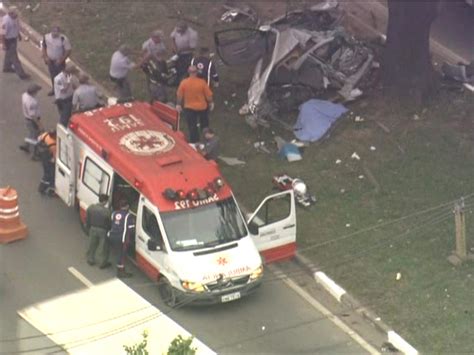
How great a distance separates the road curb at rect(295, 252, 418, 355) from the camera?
16.8 m

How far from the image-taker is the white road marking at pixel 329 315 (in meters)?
17.0

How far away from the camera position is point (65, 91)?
21.8 meters

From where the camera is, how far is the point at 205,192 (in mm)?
17766

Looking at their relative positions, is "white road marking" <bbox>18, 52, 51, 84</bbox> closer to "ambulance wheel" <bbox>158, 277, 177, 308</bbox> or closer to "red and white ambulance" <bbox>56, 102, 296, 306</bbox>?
"red and white ambulance" <bbox>56, 102, 296, 306</bbox>

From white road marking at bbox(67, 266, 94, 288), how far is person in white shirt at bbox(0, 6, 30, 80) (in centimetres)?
754

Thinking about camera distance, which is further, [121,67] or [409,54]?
[409,54]

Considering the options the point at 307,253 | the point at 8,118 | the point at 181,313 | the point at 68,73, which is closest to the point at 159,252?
the point at 181,313

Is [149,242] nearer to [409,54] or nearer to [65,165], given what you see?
[65,165]

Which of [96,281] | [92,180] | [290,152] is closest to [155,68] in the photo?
[290,152]

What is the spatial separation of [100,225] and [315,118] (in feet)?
19.9

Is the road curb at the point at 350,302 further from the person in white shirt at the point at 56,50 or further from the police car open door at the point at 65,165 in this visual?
the person in white shirt at the point at 56,50

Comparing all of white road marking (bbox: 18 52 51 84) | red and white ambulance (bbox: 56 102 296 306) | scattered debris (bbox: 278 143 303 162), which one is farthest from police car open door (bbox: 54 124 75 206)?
white road marking (bbox: 18 52 51 84)

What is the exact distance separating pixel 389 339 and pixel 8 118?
10.1m

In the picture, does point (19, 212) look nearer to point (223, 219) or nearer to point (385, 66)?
point (223, 219)
